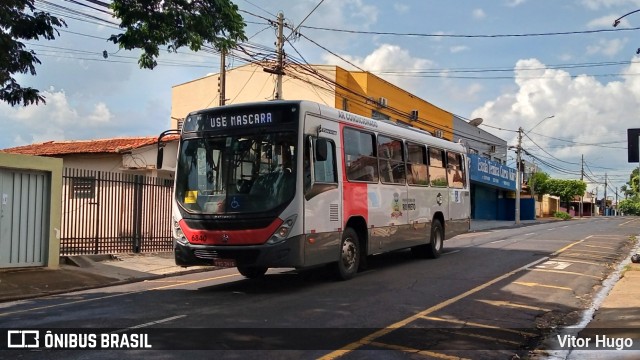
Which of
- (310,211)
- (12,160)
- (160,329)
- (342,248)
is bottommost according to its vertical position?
(160,329)

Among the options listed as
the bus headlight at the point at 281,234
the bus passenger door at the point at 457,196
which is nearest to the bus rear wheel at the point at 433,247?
the bus passenger door at the point at 457,196

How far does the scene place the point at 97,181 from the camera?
573 inches

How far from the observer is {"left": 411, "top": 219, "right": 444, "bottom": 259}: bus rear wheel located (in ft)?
47.8

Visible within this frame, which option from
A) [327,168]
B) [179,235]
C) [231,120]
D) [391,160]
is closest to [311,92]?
[391,160]

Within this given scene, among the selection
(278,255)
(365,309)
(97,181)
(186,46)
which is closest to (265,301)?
(278,255)

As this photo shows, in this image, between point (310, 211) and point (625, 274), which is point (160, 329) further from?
point (625, 274)

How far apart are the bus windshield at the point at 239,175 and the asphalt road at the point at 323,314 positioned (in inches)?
60.9

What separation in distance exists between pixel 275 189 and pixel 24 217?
6459 millimetres

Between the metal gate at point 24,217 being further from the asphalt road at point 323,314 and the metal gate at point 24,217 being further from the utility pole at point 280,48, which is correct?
the utility pole at point 280,48

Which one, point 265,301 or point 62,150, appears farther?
point 62,150

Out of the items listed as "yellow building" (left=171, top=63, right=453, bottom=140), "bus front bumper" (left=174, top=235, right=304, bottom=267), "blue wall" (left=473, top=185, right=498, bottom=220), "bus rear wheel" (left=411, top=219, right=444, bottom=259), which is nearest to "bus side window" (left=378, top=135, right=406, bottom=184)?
"bus rear wheel" (left=411, top=219, right=444, bottom=259)

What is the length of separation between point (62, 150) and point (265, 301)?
16869 millimetres

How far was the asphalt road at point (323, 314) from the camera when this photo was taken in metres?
6.00

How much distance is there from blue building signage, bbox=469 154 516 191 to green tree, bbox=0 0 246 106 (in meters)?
34.6
